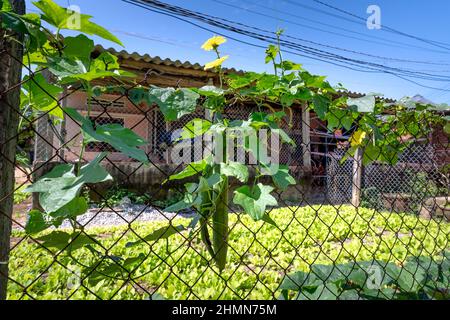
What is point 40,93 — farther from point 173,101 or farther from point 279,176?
point 279,176

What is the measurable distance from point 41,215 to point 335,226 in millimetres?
4181

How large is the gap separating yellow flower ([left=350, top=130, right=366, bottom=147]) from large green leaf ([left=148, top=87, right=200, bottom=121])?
0.95 meters

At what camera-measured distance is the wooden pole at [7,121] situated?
0.85 metres

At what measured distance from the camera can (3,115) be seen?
85 cm

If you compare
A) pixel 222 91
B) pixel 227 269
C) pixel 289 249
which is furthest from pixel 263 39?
pixel 222 91

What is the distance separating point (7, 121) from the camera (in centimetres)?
86

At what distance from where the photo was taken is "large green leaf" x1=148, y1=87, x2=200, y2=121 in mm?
877

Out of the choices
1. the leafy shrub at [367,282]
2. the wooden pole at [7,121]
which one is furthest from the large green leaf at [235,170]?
the leafy shrub at [367,282]

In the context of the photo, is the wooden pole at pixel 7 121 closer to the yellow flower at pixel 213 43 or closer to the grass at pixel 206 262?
the grass at pixel 206 262

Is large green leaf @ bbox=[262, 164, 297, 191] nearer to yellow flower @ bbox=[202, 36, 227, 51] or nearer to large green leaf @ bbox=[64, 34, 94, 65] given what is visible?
yellow flower @ bbox=[202, 36, 227, 51]

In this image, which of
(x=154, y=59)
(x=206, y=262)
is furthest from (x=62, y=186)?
(x=154, y=59)

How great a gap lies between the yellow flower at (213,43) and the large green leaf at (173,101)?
35cm
